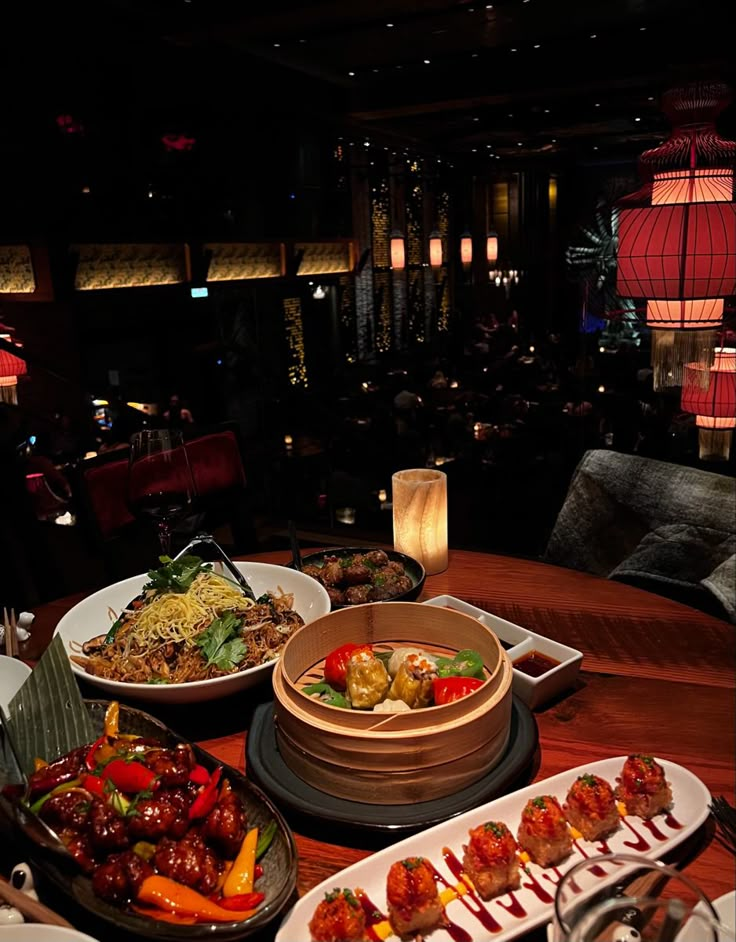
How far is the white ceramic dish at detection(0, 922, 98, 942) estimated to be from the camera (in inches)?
34.5

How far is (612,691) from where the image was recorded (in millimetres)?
1527

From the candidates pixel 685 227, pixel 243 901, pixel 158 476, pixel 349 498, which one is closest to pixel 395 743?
pixel 243 901

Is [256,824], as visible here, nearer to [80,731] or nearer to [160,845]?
[160,845]

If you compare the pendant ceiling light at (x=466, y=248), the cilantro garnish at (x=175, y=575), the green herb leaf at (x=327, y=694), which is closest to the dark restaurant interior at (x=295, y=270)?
the pendant ceiling light at (x=466, y=248)

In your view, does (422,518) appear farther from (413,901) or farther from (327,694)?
(413,901)

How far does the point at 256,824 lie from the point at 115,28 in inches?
296

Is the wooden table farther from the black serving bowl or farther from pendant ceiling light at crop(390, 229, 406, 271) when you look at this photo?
pendant ceiling light at crop(390, 229, 406, 271)

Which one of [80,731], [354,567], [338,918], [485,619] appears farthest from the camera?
[354,567]

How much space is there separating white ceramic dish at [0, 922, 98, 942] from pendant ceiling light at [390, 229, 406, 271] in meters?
10.8

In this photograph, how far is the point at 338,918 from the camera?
0.92m

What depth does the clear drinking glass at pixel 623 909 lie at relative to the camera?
680 millimetres

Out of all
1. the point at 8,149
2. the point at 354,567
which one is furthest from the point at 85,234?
the point at 354,567

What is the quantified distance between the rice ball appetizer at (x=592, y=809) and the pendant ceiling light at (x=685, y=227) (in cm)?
316

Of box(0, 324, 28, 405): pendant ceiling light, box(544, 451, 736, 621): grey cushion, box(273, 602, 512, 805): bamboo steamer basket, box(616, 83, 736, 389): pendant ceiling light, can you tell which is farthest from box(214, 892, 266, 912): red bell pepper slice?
box(0, 324, 28, 405): pendant ceiling light
